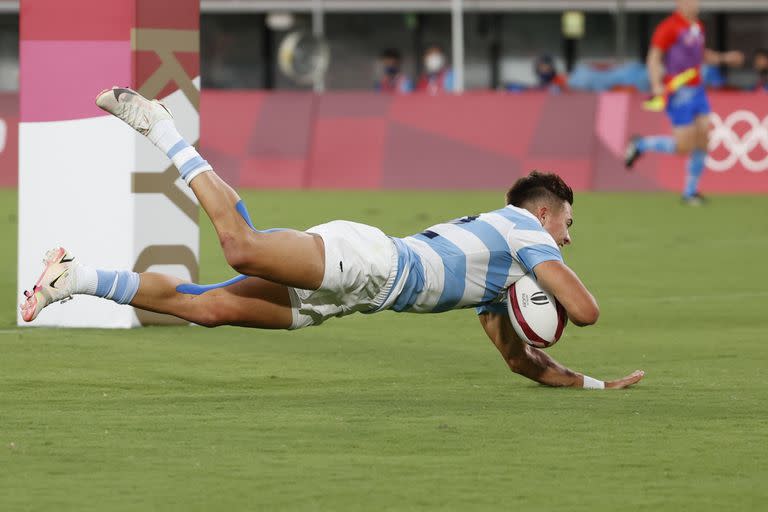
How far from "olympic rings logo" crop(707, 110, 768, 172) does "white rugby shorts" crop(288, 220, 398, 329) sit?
672 inches

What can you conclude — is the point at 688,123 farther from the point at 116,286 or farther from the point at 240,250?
the point at 240,250

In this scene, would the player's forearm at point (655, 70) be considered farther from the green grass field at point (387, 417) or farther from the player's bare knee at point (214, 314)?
the player's bare knee at point (214, 314)

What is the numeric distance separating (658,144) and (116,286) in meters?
15.3

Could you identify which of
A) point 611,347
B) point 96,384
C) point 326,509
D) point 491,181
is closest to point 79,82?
point 96,384

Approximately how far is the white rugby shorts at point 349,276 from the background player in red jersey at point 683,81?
47.2 feet

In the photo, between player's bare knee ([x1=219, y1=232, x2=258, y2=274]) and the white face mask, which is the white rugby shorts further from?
the white face mask

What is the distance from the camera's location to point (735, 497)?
611cm

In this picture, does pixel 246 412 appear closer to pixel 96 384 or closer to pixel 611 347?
pixel 96 384

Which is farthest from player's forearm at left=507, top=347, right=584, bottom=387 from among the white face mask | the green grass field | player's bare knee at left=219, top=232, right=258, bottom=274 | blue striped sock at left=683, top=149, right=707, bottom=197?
the white face mask

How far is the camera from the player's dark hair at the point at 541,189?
858 centimetres

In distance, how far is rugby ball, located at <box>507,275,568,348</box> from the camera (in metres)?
8.25

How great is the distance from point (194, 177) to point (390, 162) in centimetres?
1809

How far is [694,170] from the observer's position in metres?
22.9

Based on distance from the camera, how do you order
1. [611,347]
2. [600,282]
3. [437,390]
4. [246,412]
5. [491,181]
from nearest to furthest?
[246,412] → [437,390] → [611,347] → [600,282] → [491,181]
